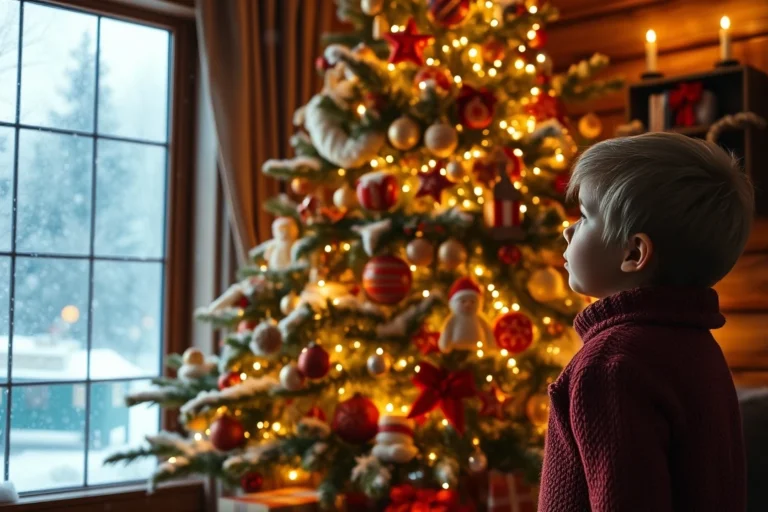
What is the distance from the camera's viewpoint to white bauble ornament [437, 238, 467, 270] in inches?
107

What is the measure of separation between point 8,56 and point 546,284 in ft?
5.92

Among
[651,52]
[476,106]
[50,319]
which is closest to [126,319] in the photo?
[50,319]

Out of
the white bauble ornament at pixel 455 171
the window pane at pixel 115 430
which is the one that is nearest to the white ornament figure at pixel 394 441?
the white bauble ornament at pixel 455 171

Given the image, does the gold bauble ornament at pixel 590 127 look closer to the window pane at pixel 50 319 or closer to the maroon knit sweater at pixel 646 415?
the window pane at pixel 50 319

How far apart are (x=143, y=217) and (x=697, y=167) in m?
2.72

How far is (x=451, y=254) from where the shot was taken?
2.71 m

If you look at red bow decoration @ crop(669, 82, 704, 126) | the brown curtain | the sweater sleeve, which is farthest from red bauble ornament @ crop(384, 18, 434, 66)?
the sweater sleeve

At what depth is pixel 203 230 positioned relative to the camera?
355cm

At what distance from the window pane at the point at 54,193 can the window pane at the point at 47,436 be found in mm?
471

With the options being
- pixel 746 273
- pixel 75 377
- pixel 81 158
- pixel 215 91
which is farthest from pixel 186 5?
pixel 746 273

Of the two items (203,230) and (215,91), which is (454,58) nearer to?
(215,91)

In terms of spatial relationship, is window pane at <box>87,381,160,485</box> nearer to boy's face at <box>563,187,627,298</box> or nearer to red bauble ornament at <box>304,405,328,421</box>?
red bauble ornament at <box>304,405,328,421</box>

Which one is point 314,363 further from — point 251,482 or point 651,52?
point 651,52

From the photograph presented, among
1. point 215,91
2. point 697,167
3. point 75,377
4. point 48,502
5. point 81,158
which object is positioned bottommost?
point 48,502
